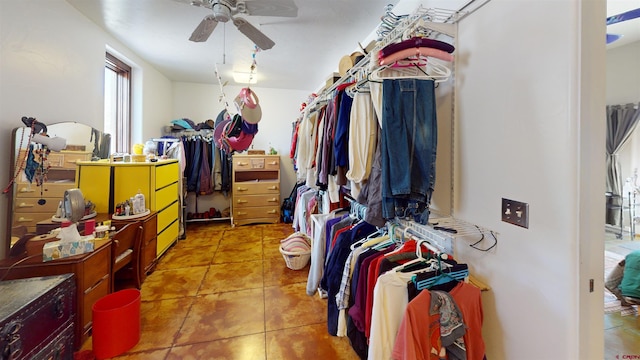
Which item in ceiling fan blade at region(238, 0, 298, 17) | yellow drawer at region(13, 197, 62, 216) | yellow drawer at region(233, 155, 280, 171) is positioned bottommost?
yellow drawer at region(13, 197, 62, 216)

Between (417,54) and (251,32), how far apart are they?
1420 millimetres

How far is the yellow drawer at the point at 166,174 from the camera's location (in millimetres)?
2961

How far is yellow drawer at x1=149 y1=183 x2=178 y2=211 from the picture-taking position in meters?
2.88

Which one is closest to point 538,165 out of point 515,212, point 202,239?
point 515,212

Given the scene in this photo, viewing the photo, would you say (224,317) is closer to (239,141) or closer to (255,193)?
(239,141)

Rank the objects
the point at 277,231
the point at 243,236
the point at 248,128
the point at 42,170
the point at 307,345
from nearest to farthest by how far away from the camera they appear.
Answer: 1. the point at 307,345
2. the point at 42,170
3. the point at 248,128
4. the point at 243,236
5. the point at 277,231

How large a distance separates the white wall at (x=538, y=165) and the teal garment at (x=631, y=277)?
5.11 ft

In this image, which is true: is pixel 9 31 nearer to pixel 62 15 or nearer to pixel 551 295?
pixel 62 15

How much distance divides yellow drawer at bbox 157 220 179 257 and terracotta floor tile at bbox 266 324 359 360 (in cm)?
197

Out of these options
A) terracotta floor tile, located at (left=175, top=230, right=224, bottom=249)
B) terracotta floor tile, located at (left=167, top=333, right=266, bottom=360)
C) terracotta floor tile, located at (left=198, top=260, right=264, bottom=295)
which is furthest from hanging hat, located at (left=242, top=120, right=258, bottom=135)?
terracotta floor tile, located at (left=167, top=333, right=266, bottom=360)

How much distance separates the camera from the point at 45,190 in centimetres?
217

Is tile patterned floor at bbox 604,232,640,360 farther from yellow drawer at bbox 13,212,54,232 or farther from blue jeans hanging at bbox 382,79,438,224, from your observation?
yellow drawer at bbox 13,212,54,232

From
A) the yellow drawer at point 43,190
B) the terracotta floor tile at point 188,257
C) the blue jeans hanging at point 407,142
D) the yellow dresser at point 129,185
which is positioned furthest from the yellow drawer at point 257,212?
the blue jeans hanging at point 407,142

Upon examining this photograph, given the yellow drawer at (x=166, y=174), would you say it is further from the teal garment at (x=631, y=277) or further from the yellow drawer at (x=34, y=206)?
the teal garment at (x=631, y=277)
